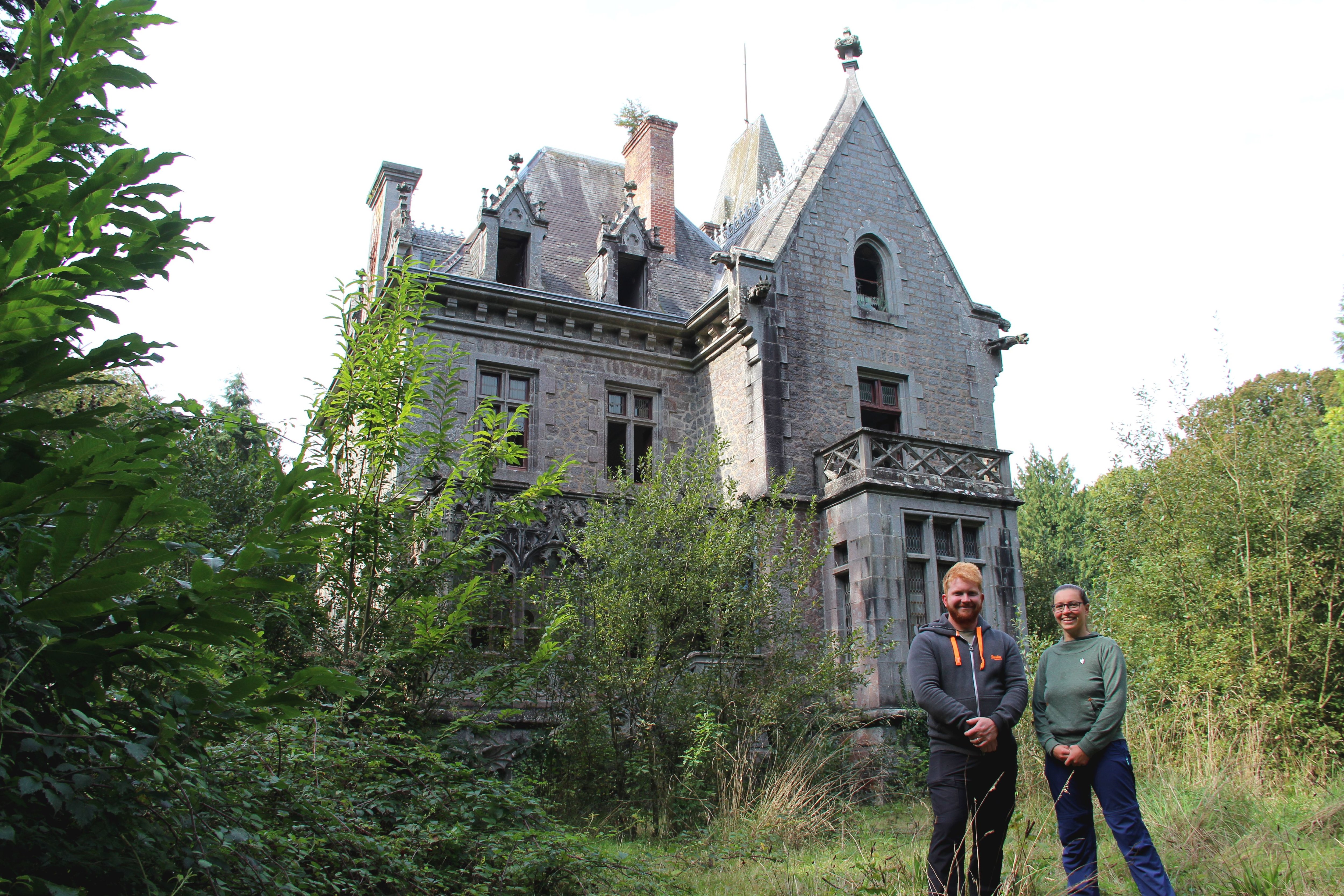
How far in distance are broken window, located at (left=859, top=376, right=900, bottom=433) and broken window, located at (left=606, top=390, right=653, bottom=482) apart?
11.7 ft

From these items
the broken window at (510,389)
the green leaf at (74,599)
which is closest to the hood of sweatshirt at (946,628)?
the green leaf at (74,599)

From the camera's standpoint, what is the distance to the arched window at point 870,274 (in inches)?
634

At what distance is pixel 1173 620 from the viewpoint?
1103 centimetres

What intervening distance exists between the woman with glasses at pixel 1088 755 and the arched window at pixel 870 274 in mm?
11569

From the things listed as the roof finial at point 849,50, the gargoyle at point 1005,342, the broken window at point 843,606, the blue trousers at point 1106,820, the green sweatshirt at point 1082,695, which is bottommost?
the blue trousers at point 1106,820

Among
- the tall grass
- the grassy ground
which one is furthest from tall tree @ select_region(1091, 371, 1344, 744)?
the grassy ground

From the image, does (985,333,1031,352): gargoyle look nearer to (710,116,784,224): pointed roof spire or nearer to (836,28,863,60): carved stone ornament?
(836,28,863,60): carved stone ornament

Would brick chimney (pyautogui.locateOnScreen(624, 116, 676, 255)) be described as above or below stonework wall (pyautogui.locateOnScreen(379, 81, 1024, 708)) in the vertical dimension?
above

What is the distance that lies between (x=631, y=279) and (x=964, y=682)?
1292 centimetres

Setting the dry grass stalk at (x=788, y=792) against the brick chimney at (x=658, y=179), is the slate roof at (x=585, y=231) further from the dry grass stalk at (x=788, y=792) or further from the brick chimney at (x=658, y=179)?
the dry grass stalk at (x=788, y=792)

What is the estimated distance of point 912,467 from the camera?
44.8 feet

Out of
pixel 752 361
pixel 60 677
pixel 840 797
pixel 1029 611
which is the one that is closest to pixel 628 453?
pixel 752 361

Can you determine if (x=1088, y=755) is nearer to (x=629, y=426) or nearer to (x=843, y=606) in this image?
(x=843, y=606)

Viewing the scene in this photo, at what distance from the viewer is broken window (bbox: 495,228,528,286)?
15742 millimetres
